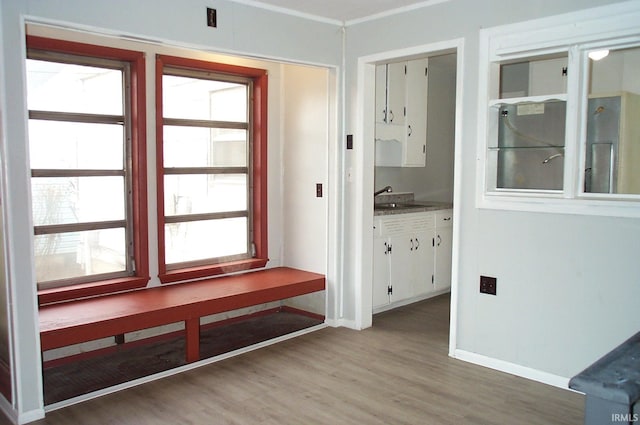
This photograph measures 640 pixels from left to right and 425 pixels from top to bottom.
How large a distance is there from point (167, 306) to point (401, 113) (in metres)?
2.81

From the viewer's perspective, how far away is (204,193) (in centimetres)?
450

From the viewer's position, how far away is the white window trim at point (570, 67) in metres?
2.88

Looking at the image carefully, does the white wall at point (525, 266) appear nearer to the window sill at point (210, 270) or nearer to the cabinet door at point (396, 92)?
the cabinet door at point (396, 92)

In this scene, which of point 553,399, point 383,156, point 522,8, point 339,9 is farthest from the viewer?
point 383,156

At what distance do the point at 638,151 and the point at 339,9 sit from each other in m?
2.18

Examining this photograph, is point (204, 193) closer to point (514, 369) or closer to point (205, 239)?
point (205, 239)

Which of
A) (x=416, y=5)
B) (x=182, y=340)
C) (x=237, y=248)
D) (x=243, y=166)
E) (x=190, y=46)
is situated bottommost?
(x=182, y=340)

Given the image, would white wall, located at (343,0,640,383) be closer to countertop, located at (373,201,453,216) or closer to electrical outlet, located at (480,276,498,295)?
electrical outlet, located at (480,276,498,295)

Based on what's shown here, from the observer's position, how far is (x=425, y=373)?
3.41 meters

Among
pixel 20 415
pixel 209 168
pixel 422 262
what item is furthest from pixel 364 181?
pixel 20 415

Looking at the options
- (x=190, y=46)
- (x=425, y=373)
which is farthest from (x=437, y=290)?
(x=190, y=46)

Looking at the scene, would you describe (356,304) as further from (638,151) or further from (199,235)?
(638,151)

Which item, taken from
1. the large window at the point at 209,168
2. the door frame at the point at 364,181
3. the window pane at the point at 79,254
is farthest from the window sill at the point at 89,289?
the door frame at the point at 364,181

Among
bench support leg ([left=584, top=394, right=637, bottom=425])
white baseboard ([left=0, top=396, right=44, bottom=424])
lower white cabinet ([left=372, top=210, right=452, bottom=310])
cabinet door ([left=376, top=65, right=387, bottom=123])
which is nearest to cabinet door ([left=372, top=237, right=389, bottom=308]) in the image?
lower white cabinet ([left=372, top=210, right=452, bottom=310])
